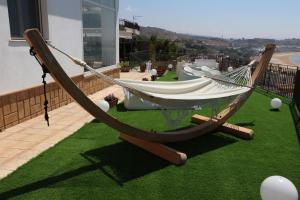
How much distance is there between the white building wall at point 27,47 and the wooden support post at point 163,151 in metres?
2.74

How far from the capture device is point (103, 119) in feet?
12.4

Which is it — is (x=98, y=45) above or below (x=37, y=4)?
below

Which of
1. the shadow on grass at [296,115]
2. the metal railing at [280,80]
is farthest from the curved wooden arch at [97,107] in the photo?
the metal railing at [280,80]

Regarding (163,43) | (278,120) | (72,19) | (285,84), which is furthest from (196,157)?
(163,43)

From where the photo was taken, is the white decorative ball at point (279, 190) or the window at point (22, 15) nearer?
the white decorative ball at point (279, 190)

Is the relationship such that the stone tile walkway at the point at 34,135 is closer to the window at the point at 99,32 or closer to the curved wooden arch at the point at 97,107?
the curved wooden arch at the point at 97,107

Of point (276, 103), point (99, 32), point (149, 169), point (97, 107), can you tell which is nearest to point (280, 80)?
point (276, 103)

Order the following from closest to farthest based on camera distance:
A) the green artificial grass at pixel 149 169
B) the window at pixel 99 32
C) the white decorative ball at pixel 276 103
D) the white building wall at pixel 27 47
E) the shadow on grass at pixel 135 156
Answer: the green artificial grass at pixel 149 169
the shadow on grass at pixel 135 156
the white building wall at pixel 27 47
the white decorative ball at pixel 276 103
the window at pixel 99 32

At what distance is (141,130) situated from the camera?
4.29 m

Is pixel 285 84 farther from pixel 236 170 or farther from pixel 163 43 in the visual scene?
pixel 163 43

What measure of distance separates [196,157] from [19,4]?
459 cm

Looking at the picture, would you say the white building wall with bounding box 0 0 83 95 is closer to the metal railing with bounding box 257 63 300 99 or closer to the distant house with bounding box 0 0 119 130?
the distant house with bounding box 0 0 119 130

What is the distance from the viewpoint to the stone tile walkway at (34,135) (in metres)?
4.25

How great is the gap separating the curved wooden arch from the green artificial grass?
0.89 feet
